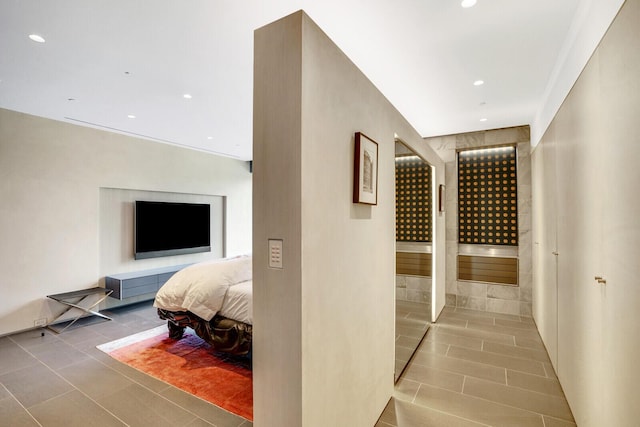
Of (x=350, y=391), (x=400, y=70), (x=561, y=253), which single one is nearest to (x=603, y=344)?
(x=561, y=253)

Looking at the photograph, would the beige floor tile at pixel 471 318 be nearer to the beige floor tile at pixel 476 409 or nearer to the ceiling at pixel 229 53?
the beige floor tile at pixel 476 409

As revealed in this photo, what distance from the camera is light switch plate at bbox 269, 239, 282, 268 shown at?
4.48ft

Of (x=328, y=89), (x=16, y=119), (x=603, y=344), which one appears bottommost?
(x=603, y=344)

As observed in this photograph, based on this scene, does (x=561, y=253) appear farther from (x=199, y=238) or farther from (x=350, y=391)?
(x=199, y=238)

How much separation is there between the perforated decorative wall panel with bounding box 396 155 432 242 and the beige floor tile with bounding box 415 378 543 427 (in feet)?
4.17

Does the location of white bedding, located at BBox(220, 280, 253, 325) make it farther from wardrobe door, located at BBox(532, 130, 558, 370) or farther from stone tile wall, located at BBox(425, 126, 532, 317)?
stone tile wall, located at BBox(425, 126, 532, 317)

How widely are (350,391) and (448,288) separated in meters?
3.76

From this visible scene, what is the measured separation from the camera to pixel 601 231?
1.54 meters

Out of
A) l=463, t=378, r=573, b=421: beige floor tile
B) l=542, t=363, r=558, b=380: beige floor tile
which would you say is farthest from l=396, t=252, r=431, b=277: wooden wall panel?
l=542, t=363, r=558, b=380: beige floor tile

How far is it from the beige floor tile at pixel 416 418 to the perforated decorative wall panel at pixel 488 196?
10.6ft

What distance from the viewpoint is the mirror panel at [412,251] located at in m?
2.69

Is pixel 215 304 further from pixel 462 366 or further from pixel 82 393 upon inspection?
pixel 462 366

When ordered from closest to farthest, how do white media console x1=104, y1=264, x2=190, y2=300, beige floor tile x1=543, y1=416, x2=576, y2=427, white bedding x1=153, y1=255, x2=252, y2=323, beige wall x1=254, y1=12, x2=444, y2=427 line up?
beige wall x1=254, y1=12, x2=444, y2=427
beige floor tile x1=543, y1=416, x2=576, y2=427
white bedding x1=153, y1=255, x2=252, y2=323
white media console x1=104, y1=264, x2=190, y2=300

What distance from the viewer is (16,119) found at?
370cm
